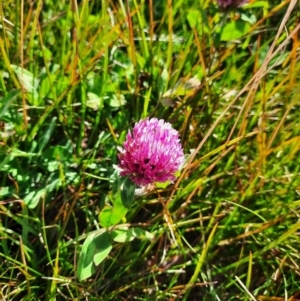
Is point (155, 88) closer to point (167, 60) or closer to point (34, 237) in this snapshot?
point (167, 60)

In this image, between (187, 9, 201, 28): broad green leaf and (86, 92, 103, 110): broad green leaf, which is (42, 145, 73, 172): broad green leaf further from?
(187, 9, 201, 28): broad green leaf

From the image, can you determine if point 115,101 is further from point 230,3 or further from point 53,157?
point 230,3

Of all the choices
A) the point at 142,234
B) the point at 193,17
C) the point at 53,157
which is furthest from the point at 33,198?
the point at 193,17

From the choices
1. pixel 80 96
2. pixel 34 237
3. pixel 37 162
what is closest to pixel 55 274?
pixel 34 237

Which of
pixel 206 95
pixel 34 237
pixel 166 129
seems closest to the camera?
pixel 166 129

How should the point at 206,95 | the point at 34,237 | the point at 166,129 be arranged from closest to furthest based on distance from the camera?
the point at 166,129 → the point at 34,237 → the point at 206,95

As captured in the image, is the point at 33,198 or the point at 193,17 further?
the point at 193,17
